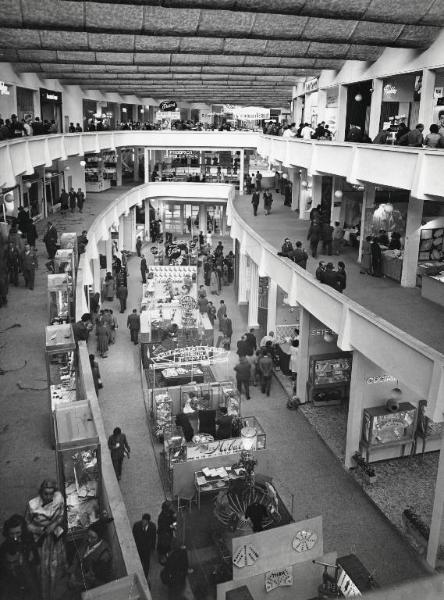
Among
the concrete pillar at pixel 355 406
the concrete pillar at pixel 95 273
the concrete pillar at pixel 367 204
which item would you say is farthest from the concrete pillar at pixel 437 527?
the concrete pillar at pixel 95 273

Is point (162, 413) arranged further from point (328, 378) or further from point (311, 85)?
point (311, 85)

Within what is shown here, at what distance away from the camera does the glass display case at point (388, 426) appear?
→ 13.8m

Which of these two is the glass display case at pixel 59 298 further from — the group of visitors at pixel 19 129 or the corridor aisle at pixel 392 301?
the corridor aisle at pixel 392 301

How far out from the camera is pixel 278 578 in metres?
8.96

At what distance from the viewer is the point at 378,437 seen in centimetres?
1383

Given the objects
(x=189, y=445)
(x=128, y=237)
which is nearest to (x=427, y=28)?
(x=189, y=445)

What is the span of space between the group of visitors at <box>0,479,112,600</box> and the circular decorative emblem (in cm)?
275

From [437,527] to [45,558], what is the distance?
6784 mm

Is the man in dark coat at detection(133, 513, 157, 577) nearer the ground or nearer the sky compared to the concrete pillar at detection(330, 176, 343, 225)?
nearer the ground

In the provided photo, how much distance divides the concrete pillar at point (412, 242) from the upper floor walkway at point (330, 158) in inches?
51.5

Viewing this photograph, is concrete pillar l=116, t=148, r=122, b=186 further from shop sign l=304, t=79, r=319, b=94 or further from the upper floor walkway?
shop sign l=304, t=79, r=319, b=94

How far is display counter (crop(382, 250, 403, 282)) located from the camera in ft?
55.6

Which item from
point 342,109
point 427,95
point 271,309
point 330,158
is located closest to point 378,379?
point 330,158

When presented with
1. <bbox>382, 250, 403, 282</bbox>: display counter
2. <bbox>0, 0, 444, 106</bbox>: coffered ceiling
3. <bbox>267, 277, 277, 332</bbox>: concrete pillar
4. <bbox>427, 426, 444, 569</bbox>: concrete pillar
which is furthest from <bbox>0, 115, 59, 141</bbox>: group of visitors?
<bbox>427, 426, 444, 569</bbox>: concrete pillar
